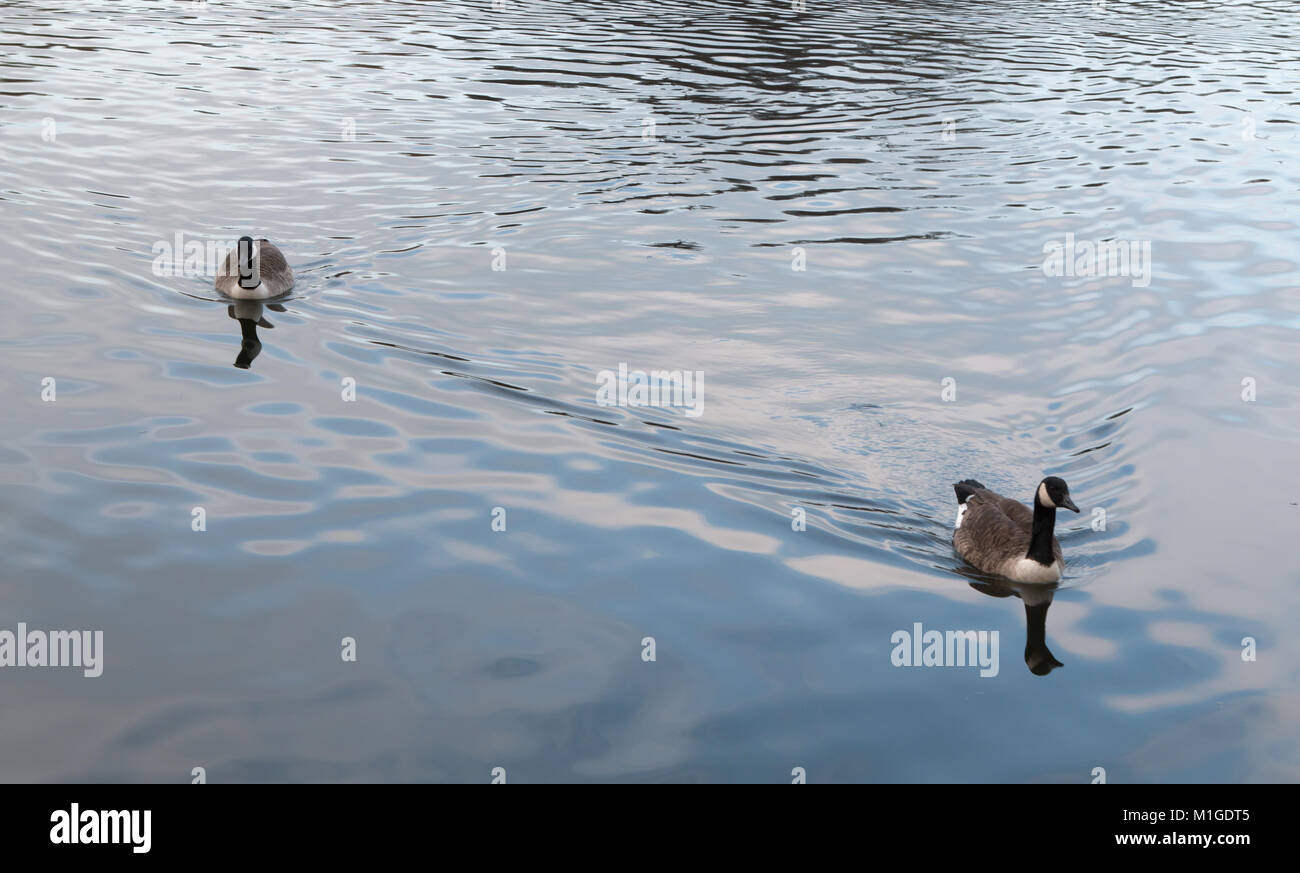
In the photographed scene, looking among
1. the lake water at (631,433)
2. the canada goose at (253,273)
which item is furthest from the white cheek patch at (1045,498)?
the canada goose at (253,273)

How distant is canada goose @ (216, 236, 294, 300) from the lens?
56.9 ft

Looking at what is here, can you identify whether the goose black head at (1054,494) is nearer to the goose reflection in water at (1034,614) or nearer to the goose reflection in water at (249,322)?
the goose reflection in water at (1034,614)

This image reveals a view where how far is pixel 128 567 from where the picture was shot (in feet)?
36.6

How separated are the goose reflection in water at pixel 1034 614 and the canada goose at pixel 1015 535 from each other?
93 millimetres

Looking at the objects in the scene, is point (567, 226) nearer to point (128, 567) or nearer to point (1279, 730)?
point (128, 567)

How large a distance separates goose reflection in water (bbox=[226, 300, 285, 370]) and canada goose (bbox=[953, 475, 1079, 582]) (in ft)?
28.6

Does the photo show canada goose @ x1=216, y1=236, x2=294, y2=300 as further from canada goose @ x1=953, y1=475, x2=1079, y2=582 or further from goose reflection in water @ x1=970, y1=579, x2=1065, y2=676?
goose reflection in water @ x1=970, y1=579, x2=1065, y2=676

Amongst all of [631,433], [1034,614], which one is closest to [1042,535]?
[1034,614]

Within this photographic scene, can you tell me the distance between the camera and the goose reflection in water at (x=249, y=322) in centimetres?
1598

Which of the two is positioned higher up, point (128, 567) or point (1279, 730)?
point (128, 567)
